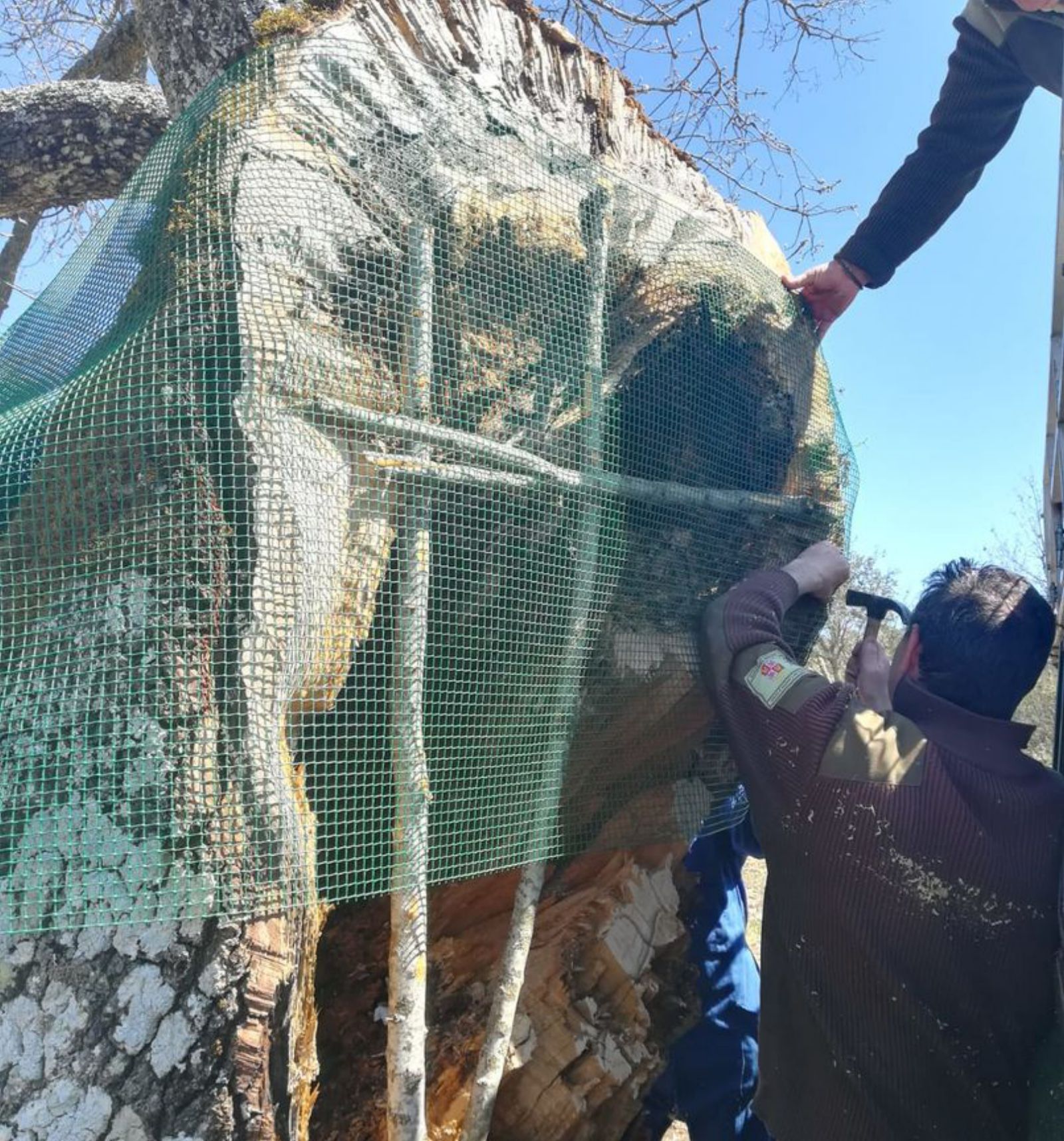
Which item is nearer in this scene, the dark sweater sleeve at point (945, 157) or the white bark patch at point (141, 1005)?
the white bark patch at point (141, 1005)

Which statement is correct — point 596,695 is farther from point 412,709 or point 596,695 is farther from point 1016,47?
point 1016,47

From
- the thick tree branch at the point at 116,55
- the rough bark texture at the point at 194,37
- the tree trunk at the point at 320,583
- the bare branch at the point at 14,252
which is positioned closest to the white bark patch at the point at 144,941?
the tree trunk at the point at 320,583

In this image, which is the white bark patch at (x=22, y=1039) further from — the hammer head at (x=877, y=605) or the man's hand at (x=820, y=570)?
the hammer head at (x=877, y=605)

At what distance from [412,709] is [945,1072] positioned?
4.04 feet

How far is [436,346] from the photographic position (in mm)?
1916

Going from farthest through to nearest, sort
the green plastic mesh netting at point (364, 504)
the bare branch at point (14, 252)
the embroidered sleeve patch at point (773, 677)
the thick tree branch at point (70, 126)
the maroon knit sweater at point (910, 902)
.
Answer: the bare branch at point (14, 252)
the thick tree branch at point (70, 126)
the embroidered sleeve patch at point (773, 677)
the maroon knit sweater at point (910, 902)
the green plastic mesh netting at point (364, 504)

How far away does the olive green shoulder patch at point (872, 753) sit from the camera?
1648mm

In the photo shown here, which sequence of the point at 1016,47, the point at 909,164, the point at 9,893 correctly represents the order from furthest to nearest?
the point at 909,164
the point at 1016,47
the point at 9,893

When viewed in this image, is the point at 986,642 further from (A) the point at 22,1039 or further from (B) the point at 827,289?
(A) the point at 22,1039

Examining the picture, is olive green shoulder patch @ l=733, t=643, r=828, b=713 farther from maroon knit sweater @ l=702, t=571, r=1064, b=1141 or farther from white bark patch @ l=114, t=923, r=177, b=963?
white bark patch @ l=114, t=923, r=177, b=963

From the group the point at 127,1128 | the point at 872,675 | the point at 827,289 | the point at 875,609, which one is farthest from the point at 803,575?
the point at 127,1128

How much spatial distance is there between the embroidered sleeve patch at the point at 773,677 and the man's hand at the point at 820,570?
1.26 feet

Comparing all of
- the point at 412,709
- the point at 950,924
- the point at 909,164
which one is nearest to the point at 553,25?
the point at 909,164

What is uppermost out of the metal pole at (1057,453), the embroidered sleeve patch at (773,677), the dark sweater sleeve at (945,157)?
the dark sweater sleeve at (945,157)
